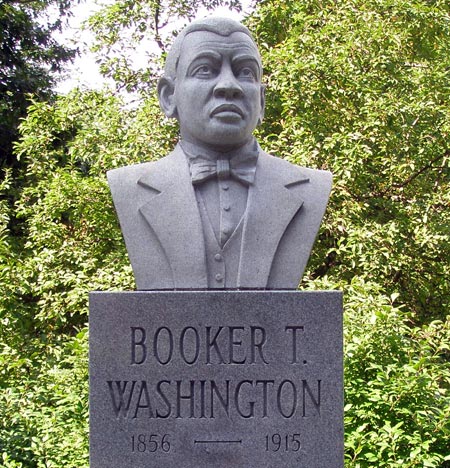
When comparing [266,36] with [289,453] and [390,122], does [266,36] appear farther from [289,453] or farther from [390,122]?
[289,453]

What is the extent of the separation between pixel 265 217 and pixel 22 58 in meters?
8.93

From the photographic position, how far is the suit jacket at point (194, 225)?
3.83 m

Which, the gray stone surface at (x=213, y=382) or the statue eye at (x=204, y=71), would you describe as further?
the statue eye at (x=204, y=71)

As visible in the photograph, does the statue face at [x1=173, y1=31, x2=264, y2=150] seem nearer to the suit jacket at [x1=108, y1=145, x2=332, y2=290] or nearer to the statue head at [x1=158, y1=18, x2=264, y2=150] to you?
the statue head at [x1=158, y1=18, x2=264, y2=150]

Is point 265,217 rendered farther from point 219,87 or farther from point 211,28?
point 211,28

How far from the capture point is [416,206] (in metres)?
7.40

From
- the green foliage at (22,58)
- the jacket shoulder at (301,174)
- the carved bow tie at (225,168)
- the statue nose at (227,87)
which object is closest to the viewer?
the statue nose at (227,87)

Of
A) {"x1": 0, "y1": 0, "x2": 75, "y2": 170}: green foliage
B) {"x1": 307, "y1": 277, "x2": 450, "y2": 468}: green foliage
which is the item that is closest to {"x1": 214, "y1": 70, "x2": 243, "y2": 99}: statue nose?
{"x1": 307, "y1": 277, "x2": 450, "y2": 468}: green foliage

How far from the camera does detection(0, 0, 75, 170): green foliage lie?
36.6 feet

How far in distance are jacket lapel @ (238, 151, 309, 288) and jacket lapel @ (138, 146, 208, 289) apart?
0.21 meters

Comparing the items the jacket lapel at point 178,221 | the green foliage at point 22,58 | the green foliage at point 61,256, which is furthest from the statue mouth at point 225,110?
the green foliage at point 22,58

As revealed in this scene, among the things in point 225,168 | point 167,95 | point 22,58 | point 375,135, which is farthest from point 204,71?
point 22,58

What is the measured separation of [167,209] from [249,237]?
1.35 ft

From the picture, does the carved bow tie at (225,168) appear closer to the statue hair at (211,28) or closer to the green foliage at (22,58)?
the statue hair at (211,28)
